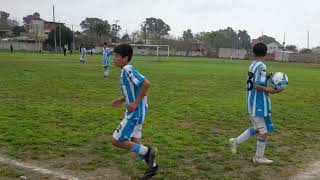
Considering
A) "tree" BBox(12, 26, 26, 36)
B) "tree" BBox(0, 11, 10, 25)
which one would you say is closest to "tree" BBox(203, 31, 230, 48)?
"tree" BBox(12, 26, 26, 36)

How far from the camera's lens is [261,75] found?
280 inches

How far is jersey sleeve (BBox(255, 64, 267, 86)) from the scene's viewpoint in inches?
280

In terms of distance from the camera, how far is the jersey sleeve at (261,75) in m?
7.11

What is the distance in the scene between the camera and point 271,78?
718cm

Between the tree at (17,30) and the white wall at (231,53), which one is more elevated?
the tree at (17,30)

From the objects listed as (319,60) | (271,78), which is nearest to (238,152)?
(271,78)

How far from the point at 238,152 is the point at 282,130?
8.99ft

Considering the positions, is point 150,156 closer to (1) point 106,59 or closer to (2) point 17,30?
(1) point 106,59

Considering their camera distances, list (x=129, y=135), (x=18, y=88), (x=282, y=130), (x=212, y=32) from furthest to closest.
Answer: (x=212, y=32) → (x=18, y=88) → (x=282, y=130) → (x=129, y=135)

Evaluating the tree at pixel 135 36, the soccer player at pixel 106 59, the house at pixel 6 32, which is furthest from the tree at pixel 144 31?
the soccer player at pixel 106 59

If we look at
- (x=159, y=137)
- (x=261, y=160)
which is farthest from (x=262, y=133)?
(x=159, y=137)

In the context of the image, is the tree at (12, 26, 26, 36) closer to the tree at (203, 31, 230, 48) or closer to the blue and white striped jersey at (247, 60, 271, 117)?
the tree at (203, 31, 230, 48)

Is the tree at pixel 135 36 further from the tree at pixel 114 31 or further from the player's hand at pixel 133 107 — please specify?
the player's hand at pixel 133 107

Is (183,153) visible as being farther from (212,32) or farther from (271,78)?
(212,32)
